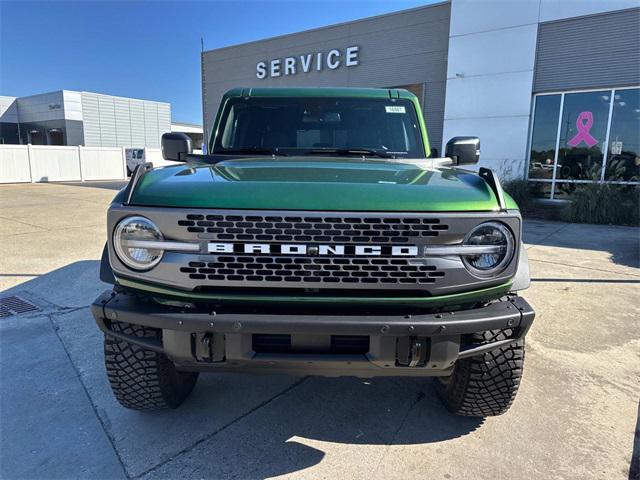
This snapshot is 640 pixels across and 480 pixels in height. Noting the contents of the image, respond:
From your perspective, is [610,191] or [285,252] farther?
[610,191]

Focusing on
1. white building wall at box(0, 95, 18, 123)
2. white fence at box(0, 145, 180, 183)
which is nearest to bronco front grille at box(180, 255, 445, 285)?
white fence at box(0, 145, 180, 183)

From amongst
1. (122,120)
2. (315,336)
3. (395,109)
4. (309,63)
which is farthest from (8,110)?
(315,336)

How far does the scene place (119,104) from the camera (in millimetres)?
40219

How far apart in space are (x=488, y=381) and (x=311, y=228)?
1.30m

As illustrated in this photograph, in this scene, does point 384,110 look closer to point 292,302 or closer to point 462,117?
point 292,302

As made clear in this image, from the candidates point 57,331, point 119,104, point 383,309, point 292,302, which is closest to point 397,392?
point 383,309

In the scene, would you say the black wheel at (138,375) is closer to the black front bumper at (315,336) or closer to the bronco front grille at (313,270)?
the black front bumper at (315,336)

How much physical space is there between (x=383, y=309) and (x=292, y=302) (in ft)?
1.34

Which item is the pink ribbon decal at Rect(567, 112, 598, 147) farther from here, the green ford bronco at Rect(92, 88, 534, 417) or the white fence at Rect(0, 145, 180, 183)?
the white fence at Rect(0, 145, 180, 183)

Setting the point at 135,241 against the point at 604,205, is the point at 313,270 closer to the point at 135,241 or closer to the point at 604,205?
the point at 135,241

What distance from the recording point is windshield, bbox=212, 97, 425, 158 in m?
3.42

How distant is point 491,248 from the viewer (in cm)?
198

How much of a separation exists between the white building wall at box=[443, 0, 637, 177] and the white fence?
13085 millimetres

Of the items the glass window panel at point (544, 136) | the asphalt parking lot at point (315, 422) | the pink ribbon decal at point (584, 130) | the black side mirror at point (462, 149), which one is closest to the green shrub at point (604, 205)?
the pink ribbon decal at point (584, 130)
